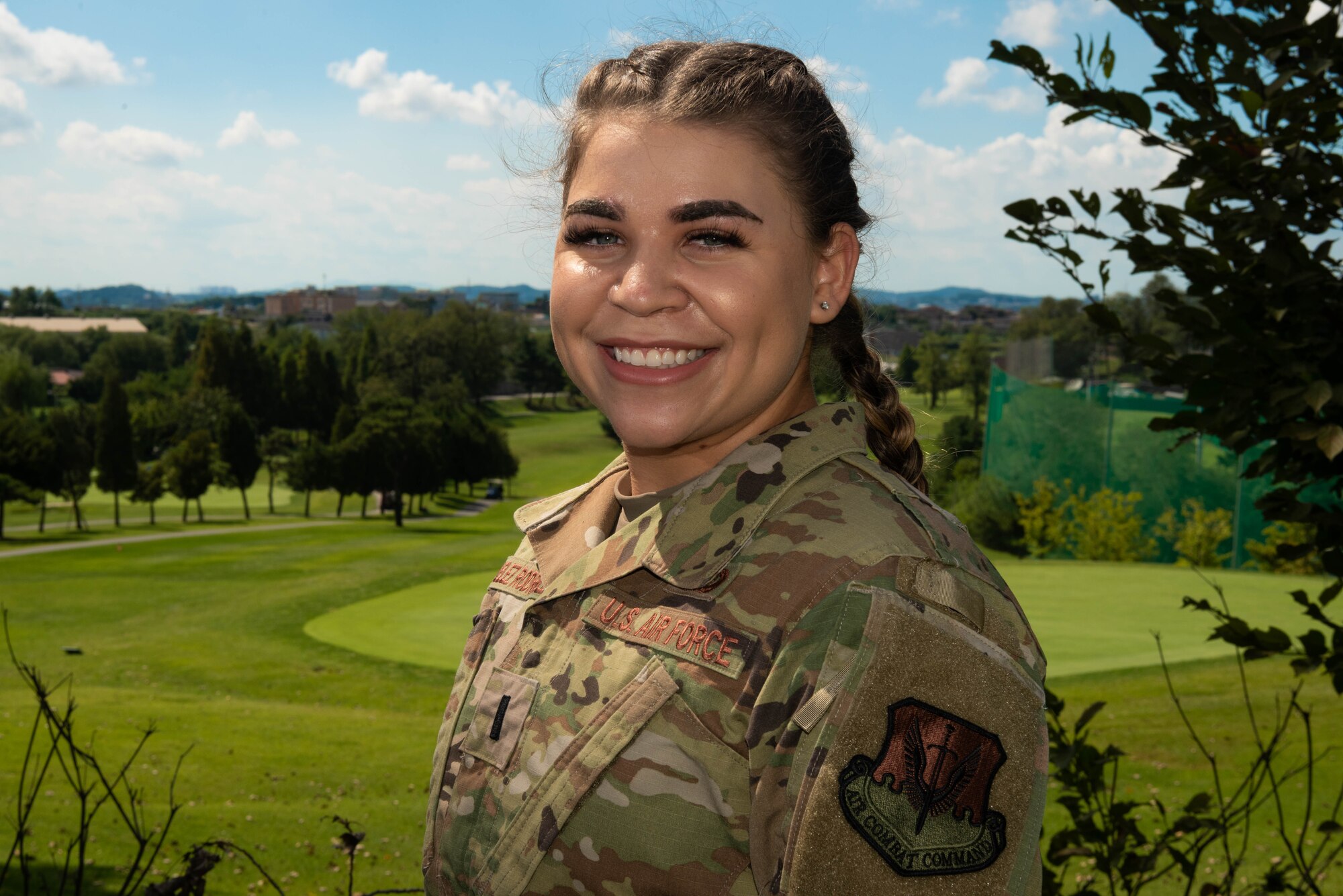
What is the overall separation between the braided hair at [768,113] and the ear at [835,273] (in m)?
0.03

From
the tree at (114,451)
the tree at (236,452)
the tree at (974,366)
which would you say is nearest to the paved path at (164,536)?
the tree at (236,452)

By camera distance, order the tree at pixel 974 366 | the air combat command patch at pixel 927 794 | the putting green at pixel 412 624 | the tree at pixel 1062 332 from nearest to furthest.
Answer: the air combat command patch at pixel 927 794, the putting green at pixel 412 624, the tree at pixel 1062 332, the tree at pixel 974 366

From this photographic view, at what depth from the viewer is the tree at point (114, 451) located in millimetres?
43969

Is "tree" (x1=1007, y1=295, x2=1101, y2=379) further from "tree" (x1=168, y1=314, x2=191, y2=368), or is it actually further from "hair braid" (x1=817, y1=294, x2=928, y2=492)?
"tree" (x1=168, y1=314, x2=191, y2=368)

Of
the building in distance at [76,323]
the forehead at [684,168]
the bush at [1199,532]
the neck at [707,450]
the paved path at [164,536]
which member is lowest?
the paved path at [164,536]

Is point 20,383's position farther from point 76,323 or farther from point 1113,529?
point 76,323

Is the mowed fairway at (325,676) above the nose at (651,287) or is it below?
below

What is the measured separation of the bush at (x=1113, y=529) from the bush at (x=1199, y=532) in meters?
0.57

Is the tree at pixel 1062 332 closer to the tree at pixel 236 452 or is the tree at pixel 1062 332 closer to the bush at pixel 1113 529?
the bush at pixel 1113 529

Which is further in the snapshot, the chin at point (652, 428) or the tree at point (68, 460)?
the tree at point (68, 460)

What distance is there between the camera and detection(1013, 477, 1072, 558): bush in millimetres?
26531

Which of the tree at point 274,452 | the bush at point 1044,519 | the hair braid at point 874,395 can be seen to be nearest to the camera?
the hair braid at point 874,395

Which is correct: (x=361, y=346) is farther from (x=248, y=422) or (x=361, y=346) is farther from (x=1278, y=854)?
(x=1278, y=854)

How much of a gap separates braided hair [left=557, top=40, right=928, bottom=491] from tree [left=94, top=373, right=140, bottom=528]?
47.0 meters
